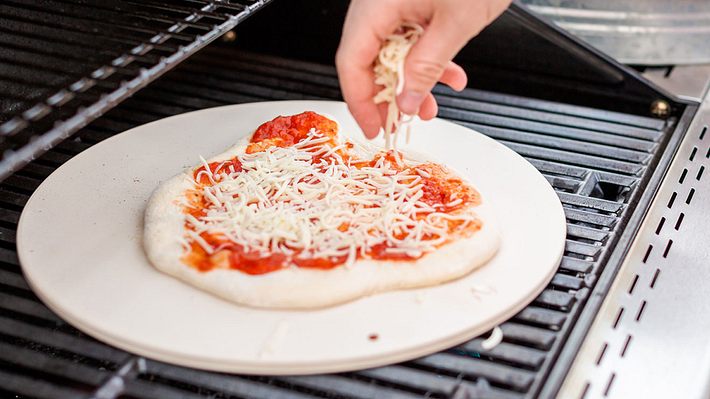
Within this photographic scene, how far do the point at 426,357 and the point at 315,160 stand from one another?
621 millimetres

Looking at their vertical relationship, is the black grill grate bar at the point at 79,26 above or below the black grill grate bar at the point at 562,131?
below

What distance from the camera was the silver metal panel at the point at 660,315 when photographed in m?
1.32

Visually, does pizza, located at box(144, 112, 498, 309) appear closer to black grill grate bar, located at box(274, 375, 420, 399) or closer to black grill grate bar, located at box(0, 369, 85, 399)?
black grill grate bar, located at box(274, 375, 420, 399)

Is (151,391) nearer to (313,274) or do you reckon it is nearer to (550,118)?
(313,274)

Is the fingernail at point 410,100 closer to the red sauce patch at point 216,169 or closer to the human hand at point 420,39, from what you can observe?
the human hand at point 420,39

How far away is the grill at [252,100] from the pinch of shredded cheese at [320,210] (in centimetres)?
25

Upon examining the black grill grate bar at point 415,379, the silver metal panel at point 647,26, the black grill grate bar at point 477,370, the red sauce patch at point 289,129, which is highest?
the silver metal panel at point 647,26

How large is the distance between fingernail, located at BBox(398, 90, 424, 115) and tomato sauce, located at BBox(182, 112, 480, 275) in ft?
0.84

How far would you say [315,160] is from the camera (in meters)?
1.83

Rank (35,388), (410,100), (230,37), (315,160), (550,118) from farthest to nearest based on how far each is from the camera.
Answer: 1. (230,37)
2. (550,118)
3. (315,160)
4. (410,100)
5. (35,388)

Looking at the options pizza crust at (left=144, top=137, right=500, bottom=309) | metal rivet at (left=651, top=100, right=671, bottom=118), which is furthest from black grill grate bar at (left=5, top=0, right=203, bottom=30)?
metal rivet at (left=651, top=100, right=671, bottom=118)

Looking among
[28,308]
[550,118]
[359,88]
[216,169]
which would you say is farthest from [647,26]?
[28,308]

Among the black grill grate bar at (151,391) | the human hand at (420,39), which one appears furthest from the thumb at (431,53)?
the black grill grate bar at (151,391)

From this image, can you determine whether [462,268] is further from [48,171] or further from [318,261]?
[48,171]
